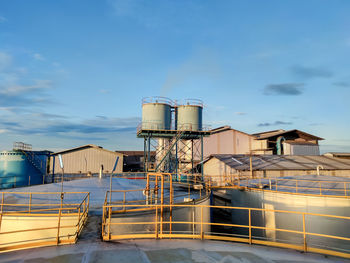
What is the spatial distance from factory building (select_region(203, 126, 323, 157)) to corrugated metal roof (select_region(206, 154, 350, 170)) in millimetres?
6760

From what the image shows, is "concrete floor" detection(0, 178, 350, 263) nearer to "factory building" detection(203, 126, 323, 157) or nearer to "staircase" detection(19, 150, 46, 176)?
"staircase" detection(19, 150, 46, 176)

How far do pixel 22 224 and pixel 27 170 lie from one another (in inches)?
1269

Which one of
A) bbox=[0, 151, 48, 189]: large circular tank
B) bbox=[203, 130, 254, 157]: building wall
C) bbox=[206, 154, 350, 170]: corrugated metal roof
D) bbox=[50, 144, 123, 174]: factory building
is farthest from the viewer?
bbox=[203, 130, 254, 157]: building wall

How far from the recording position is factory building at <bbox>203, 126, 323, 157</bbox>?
4706cm

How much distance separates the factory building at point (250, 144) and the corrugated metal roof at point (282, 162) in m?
6.76

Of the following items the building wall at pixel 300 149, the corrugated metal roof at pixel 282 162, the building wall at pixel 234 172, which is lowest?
the building wall at pixel 234 172

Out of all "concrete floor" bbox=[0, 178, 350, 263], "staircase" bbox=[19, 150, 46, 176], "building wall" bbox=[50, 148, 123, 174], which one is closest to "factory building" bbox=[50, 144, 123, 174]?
"building wall" bbox=[50, 148, 123, 174]

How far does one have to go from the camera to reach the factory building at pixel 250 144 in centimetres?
4706

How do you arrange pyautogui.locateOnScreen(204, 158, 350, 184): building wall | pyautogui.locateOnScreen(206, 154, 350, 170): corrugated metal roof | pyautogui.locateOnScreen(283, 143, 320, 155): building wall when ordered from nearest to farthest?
pyautogui.locateOnScreen(204, 158, 350, 184): building wall < pyautogui.locateOnScreen(206, 154, 350, 170): corrugated metal roof < pyautogui.locateOnScreen(283, 143, 320, 155): building wall

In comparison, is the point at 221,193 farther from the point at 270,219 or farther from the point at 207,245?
the point at 207,245

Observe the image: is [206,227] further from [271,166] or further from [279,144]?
[279,144]

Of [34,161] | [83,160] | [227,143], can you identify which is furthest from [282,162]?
[34,161]

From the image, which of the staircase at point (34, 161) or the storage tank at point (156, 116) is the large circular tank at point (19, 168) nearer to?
the staircase at point (34, 161)

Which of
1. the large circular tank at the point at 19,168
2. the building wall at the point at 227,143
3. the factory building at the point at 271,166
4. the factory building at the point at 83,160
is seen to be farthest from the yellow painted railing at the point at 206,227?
the large circular tank at the point at 19,168
